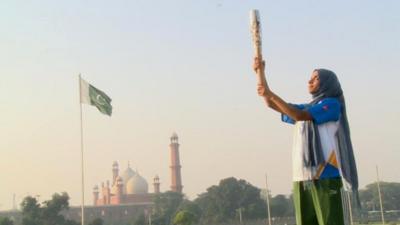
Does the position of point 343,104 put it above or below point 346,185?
above

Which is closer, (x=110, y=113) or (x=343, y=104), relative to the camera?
(x=343, y=104)

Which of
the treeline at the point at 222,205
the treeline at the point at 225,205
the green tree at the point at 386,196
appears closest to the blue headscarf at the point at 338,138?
the treeline at the point at 222,205

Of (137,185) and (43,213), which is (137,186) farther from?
(43,213)

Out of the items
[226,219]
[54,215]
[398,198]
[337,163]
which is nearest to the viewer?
[337,163]

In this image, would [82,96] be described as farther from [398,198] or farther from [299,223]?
[398,198]

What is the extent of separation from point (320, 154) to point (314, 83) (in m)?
0.37

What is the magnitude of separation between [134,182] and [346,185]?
210 feet

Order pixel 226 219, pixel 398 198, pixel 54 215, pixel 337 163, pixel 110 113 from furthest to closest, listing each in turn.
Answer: pixel 398 198, pixel 226 219, pixel 54 215, pixel 110 113, pixel 337 163

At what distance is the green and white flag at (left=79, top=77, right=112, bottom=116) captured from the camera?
14.8m

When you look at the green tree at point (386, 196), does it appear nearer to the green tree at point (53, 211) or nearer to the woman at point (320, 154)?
the green tree at point (53, 211)

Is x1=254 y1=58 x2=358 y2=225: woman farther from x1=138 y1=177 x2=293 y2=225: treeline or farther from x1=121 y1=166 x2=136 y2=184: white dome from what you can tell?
x1=121 y1=166 x2=136 y2=184: white dome

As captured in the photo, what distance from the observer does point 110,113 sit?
14789 mm

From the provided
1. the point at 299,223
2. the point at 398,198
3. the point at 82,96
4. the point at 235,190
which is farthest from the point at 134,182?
the point at 299,223

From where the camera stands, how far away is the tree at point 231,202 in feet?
180
